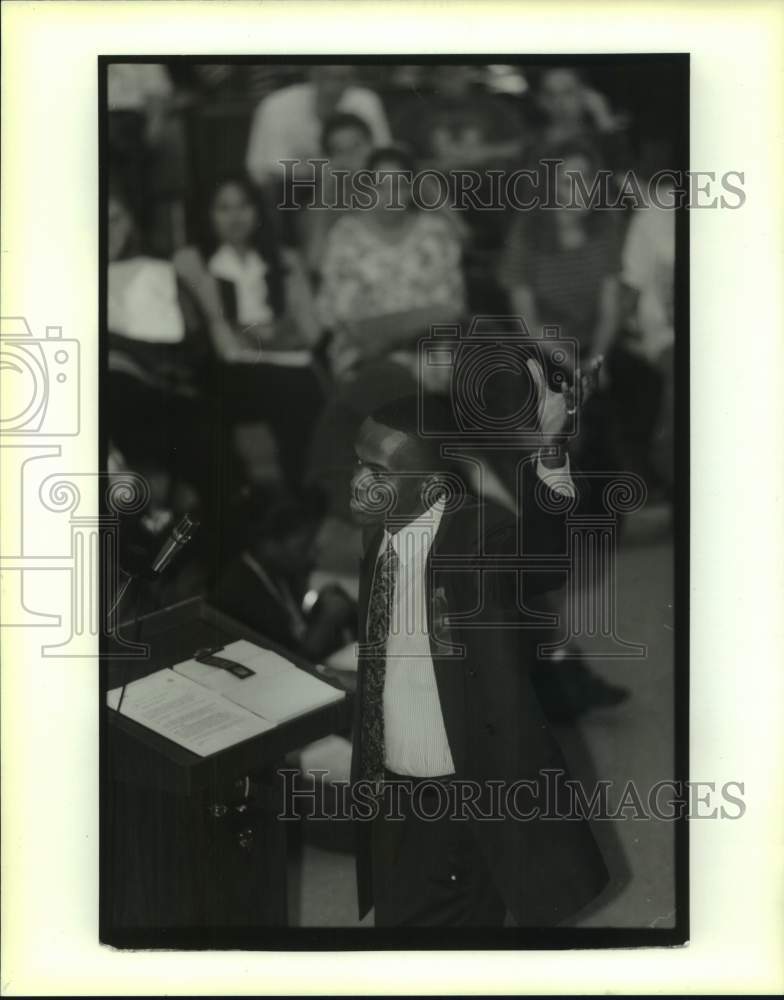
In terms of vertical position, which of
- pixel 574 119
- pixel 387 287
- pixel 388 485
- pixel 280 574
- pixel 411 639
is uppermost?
pixel 574 119

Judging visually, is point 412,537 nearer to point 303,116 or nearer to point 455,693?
point 455,693

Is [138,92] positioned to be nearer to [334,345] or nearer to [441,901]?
[334,345]

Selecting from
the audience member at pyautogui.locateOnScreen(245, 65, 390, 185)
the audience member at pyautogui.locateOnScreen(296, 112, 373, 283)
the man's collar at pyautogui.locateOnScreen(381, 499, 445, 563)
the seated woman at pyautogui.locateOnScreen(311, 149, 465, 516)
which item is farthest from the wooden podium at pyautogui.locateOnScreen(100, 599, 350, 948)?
the audience member at pyautogui.locateOnScreen(245, 65, 390, 185)

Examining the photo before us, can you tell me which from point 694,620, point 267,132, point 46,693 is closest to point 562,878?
point 694,620

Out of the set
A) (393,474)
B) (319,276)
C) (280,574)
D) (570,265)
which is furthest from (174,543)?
(570,265)

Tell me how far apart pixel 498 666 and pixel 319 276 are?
73 cm

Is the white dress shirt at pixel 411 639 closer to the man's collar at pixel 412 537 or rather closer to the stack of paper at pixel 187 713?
the man's collar at pixel 412 537

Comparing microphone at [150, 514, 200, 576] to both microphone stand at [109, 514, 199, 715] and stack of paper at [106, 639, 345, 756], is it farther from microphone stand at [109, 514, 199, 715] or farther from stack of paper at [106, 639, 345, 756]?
stack of paper at [106, 639, 345, 756]

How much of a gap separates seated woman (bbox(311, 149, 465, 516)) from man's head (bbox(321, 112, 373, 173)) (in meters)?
0.02

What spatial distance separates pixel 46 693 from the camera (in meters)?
1.96

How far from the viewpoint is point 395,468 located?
1906 millimetres

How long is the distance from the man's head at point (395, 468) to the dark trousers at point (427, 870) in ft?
1.52

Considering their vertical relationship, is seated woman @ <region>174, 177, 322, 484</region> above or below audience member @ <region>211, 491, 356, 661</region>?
above

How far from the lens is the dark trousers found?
1940mm
